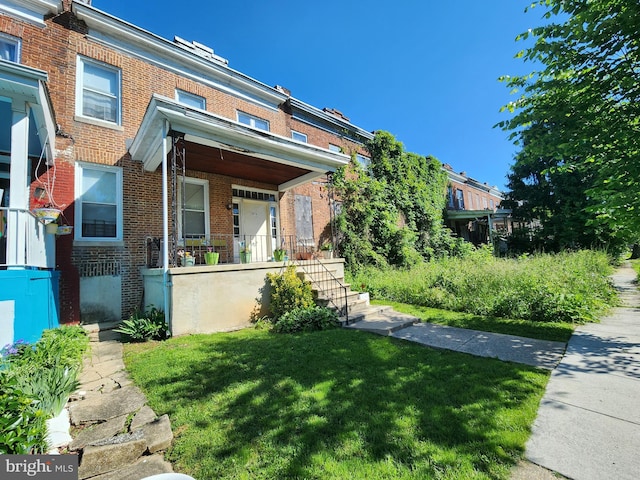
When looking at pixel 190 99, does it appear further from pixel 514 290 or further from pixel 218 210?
pixel 514 290

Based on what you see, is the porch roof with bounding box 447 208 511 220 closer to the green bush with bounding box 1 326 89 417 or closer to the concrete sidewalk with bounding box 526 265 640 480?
the concrete sidewalk with bounding box 526 265 640 480

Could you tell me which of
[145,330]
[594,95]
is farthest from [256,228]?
[594,95]

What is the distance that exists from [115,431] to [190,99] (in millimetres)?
9794

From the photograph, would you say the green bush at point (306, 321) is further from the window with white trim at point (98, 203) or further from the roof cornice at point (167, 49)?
the roof cornice at point (167, 49)

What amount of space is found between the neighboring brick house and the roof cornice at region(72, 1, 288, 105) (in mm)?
15561

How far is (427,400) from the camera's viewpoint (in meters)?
3.02

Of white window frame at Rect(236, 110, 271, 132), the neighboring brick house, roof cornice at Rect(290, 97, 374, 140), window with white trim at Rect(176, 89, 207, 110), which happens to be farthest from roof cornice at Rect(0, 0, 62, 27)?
the neighboring brick house

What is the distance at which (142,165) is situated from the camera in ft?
26.6

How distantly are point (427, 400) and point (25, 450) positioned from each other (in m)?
3.29

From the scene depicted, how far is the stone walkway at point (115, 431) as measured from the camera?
86.8 inches

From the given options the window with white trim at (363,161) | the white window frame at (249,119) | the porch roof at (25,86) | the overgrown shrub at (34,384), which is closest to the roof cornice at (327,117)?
the window with white trim at (363,161)

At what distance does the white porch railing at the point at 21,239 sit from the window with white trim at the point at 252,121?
24.5 ft

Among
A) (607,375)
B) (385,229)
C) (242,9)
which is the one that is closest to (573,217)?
(385,229)

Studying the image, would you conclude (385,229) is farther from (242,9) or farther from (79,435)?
(79,435)
